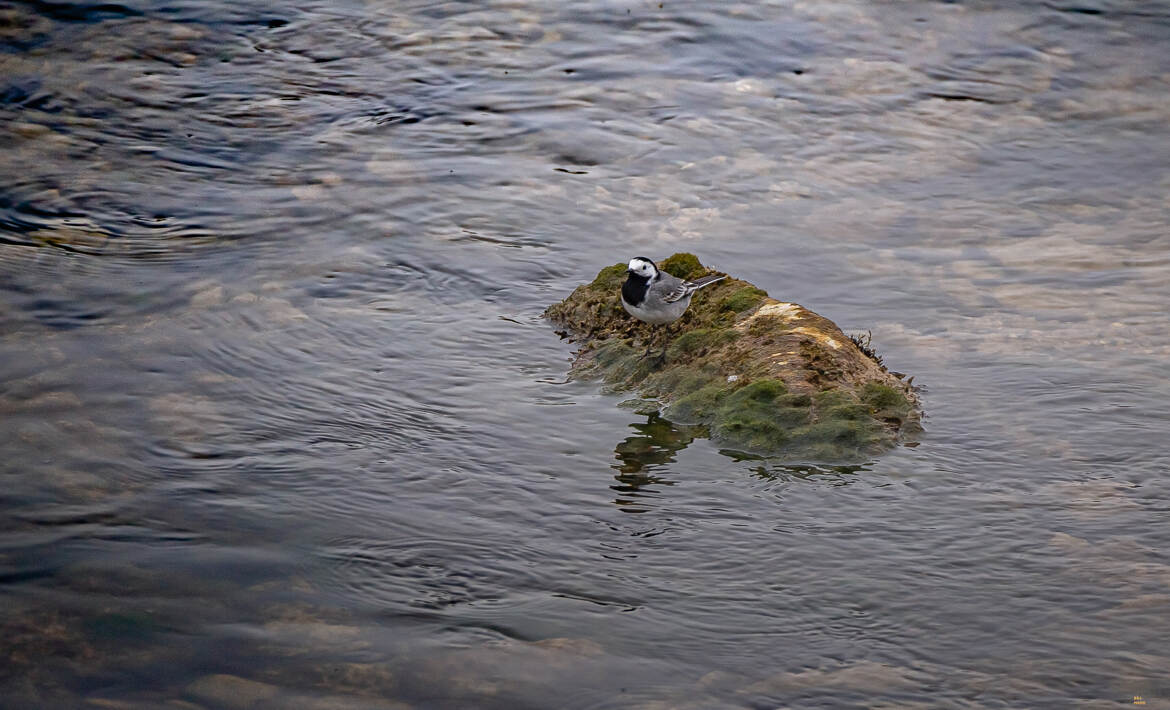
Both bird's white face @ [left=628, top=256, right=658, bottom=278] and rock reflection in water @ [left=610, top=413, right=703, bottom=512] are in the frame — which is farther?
bird's white face @ [left=628, top=256, right=658, bottom=278]

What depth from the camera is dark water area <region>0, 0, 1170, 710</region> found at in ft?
16.7

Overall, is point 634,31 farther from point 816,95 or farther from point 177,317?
point 177,317

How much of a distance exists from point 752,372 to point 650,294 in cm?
87

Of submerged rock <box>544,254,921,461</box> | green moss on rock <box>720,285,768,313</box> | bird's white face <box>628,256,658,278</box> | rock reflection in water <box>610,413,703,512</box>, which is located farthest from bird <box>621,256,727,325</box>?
rock reflection in water <box>610,413,703,512</box>

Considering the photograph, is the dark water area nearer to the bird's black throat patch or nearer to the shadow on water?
the shadow on water

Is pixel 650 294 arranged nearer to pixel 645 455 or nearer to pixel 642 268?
pixel 642 268

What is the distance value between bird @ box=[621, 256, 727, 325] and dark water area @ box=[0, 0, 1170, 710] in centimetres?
76

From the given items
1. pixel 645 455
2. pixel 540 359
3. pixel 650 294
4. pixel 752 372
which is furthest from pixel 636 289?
pixel 645 455

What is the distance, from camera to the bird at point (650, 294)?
24.6ft

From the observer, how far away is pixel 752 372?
7332mm

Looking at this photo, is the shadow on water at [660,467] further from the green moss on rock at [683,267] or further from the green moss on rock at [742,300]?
the green moss on rock at [683,267]

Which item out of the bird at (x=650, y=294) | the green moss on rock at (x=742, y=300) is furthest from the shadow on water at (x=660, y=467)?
the green moss on rock at (x=742, y=300)

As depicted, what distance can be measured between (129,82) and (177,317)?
5.95 metres

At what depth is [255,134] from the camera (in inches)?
480
